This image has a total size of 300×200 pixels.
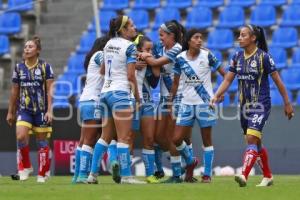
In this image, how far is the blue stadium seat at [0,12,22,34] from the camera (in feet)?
84.2

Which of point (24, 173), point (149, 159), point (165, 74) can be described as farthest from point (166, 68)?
point (24, 173)

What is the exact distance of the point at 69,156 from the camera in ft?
67.3

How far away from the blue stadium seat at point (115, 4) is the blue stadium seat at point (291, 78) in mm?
5933

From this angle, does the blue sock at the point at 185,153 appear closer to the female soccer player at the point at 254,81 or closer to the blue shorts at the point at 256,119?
the female soccer player at the point at 254,81

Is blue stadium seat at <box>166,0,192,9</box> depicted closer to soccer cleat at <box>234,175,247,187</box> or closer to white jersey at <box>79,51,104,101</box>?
white jersey at <box>79,51,104,101</box>

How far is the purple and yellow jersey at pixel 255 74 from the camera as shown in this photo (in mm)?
12867

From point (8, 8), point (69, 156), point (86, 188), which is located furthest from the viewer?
point (8, 8)

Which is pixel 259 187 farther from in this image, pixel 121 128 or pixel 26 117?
pixel 26 117

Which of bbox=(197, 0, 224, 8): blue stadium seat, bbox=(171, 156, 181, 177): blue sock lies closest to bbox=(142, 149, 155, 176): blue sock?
bbox=(171, 156, 181, 177): blue sock

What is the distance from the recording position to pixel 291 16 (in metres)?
24.4

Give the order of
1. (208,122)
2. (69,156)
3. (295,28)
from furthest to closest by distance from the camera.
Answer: (295,28) → (69,156) → (208,122)

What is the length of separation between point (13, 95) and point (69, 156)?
558 centimetres

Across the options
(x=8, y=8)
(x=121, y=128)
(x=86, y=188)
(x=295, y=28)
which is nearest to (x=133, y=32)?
(x=121, y=128)

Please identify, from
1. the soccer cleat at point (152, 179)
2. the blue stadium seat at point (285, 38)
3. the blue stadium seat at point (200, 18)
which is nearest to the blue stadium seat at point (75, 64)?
the blue stadium seat at point (200, 18)
